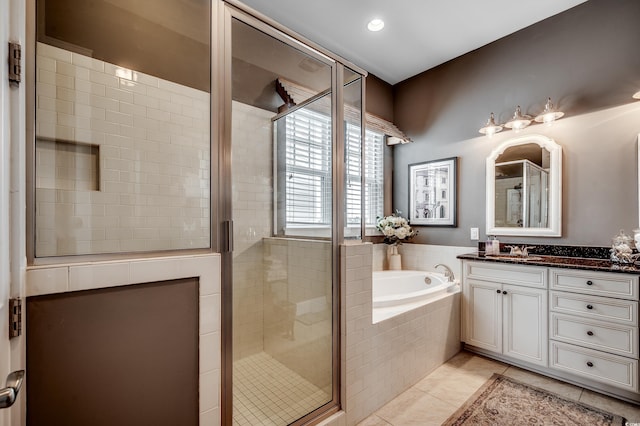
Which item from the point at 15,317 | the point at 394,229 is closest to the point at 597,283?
the point at 394,229

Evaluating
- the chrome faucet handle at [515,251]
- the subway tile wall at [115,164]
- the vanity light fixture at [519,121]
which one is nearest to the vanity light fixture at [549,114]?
the vanity light fixture at [519,121]

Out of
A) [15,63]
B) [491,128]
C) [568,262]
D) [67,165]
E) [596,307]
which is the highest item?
[491,128]

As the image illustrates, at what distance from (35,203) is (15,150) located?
17 centimetres

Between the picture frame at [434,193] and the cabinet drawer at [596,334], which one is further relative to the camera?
the picture frame at [434,193]

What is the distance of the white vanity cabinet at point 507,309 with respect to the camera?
2244 millimetres

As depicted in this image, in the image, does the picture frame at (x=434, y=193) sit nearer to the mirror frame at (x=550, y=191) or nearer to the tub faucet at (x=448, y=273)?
the mirror frame at (x=550, y=191)

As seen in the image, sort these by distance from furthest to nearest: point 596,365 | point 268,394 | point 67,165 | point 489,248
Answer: point 489,248
point 596,365
point 268,394
point 67,165

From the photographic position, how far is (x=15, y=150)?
0.81 meters

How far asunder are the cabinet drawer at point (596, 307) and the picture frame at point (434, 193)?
3.95ft

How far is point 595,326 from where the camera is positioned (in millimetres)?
1993

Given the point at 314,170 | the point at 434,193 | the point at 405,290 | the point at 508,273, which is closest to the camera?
the point at 314,170

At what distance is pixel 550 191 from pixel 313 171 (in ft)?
7.14

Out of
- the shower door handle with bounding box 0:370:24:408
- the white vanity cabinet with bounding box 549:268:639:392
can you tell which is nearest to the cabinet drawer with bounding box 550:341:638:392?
the white vanity cabinet with bounding box 549:268:639:392

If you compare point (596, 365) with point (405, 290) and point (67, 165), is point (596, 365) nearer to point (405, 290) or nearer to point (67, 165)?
point (405, 290)
